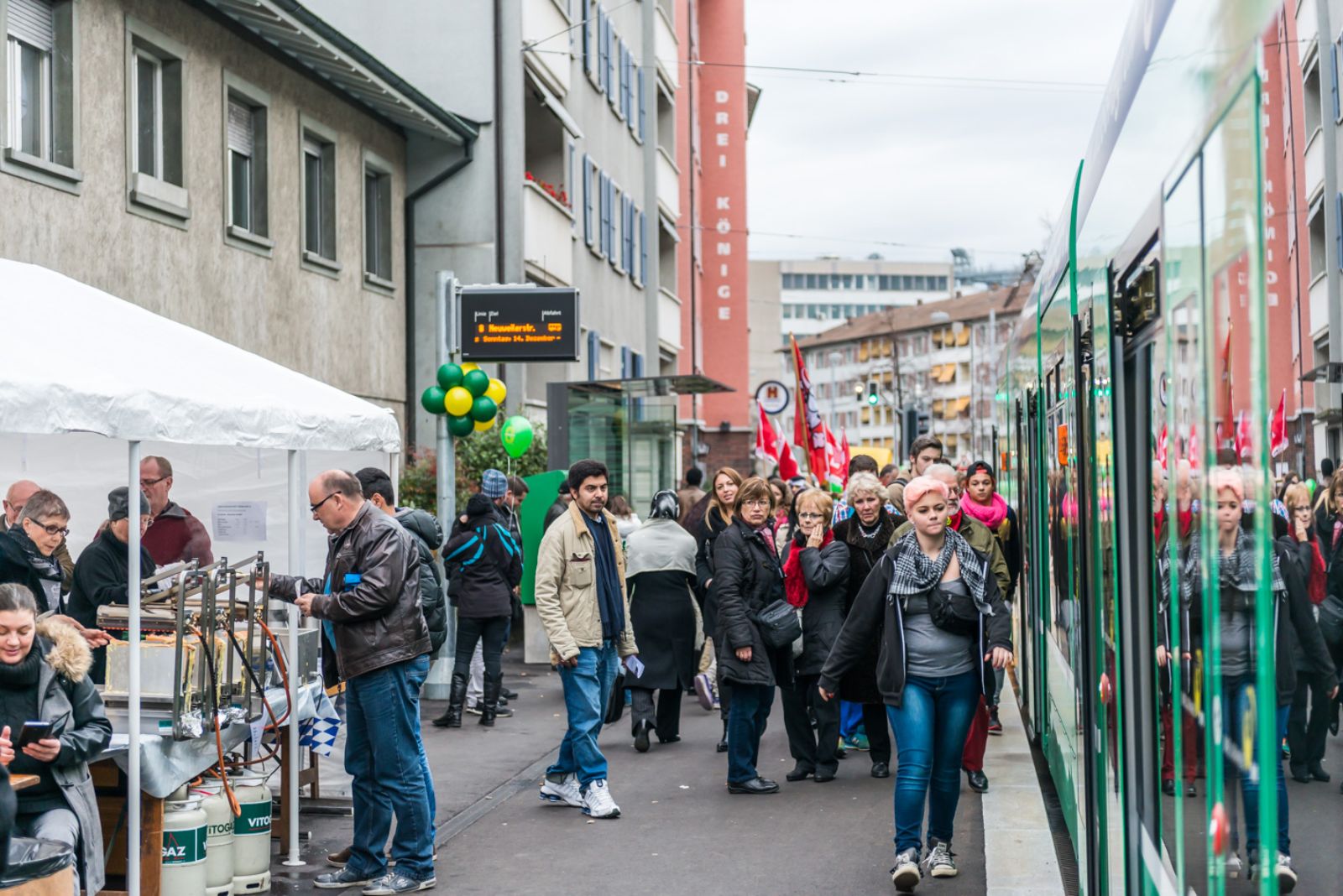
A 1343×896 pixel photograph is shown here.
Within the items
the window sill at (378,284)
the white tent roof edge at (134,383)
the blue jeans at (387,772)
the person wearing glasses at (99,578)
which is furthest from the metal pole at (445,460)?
the blue jeans at (387,772)

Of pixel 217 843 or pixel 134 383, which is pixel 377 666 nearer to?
pixel 217 843

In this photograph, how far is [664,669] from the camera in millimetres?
11727

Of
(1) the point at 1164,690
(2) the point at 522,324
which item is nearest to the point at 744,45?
(2) the point at 522,324

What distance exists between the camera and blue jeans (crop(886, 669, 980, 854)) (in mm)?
7301

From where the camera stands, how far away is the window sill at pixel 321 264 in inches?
740

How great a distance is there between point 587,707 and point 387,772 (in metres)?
1.77

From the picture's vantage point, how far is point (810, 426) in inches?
882

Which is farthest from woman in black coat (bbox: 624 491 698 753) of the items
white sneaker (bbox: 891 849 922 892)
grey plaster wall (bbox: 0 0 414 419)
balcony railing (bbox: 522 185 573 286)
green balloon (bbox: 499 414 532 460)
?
balcony railing (bbox: 522 185 573 286)

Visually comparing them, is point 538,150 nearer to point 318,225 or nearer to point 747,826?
point 318,225

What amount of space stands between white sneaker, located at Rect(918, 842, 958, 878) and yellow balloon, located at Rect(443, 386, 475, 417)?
297 inches

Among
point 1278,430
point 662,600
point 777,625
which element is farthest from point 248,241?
point 1278,430

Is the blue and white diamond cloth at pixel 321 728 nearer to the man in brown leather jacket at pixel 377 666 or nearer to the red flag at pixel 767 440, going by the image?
the man in brown leather jacket at pixel 377 666

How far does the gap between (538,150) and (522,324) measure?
43.8ft

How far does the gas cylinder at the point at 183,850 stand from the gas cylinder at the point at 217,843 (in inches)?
4.2
